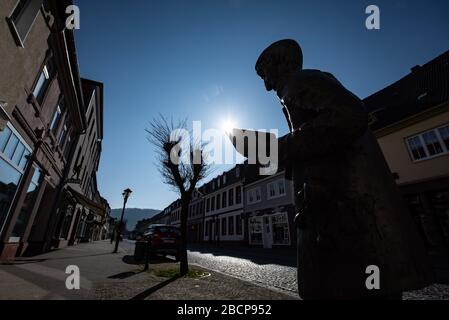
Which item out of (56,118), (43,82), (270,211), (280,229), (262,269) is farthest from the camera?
(270,211)

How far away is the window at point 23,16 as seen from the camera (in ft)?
19.7

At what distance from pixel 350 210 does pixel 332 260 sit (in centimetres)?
24

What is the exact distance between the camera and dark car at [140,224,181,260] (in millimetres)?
11797

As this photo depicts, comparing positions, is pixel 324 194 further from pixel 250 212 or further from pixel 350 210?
pixel 250 212

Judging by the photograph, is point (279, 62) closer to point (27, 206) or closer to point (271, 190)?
point (27, 206)

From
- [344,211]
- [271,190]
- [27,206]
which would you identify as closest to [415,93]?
[271,190]

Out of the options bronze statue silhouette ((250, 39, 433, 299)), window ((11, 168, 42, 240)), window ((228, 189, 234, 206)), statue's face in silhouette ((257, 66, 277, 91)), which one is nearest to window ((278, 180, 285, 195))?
window ((228, 189, 234, 206))

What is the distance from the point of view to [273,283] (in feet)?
19.7

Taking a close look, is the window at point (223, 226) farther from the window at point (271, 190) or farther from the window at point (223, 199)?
the window at point (271, 190)

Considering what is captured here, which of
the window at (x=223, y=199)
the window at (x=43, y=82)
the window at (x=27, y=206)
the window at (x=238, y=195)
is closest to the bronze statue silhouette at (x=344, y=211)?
the window at (x=43, y=82)

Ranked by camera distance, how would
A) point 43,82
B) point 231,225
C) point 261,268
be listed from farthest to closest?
point 231,225, point 261,268, point 43,82

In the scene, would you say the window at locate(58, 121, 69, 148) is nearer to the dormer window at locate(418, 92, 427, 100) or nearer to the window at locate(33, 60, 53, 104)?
the window at locate(33, 60, 53, 104)

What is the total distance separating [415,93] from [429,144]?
5001mm

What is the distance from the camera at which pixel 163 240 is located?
39.1 ft
